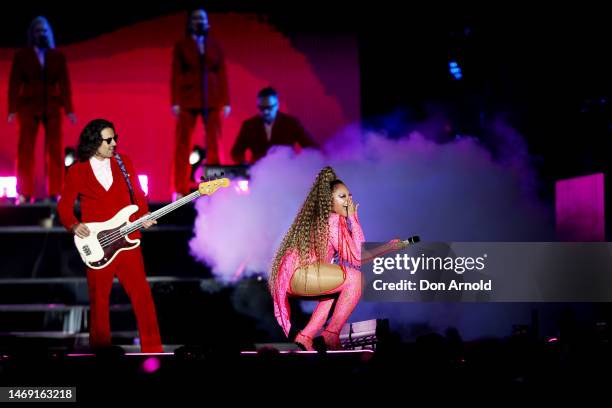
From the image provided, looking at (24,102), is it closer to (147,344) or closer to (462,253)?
(147,344)

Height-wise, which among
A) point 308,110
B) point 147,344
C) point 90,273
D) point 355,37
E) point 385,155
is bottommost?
point 147,344

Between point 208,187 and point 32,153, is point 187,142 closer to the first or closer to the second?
point 32,153

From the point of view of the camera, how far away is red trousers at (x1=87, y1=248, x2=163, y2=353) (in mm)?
6586

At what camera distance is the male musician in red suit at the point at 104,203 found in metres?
6.56

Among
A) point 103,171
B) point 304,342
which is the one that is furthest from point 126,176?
point 304,342

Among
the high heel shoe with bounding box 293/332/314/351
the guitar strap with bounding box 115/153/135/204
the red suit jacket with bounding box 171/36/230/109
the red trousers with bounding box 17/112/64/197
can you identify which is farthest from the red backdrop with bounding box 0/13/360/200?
the high heel shoe with bounding box 293/332/314/351

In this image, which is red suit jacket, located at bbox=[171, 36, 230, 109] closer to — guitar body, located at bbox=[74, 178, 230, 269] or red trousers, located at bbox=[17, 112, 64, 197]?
red trousers, located at bbox=[17, 112, 64, 197]

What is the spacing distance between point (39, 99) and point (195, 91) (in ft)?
5.05

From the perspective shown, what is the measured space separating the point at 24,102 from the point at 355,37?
352 centimetres

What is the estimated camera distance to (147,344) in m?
6.72

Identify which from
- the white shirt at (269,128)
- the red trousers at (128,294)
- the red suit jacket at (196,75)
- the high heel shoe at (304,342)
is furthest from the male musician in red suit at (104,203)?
the white shirt at (269,128)

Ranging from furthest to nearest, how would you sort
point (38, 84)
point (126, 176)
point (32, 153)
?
1. point (32, 153)
2. point (38, 84)
3. point (126, 176)

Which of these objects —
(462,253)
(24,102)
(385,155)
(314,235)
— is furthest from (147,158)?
(462,253)

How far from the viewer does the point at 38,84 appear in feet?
26.8
